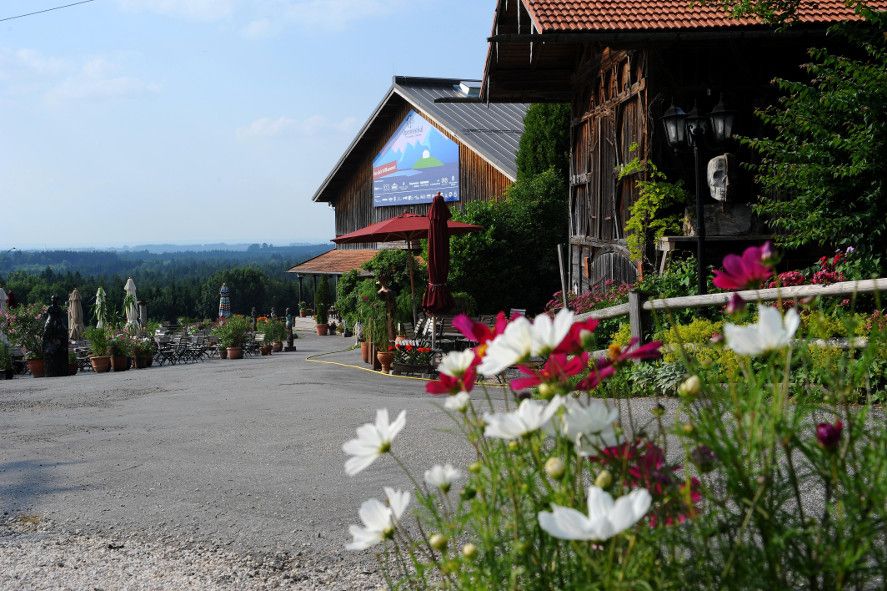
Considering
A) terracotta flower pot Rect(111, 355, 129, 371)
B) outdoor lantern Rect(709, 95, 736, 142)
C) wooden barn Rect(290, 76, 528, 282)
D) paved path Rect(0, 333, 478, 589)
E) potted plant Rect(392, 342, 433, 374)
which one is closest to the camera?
paved path Rect(0, 333, 478, 589)

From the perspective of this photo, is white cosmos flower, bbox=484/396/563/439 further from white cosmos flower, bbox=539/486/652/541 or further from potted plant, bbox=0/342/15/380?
potted plant, bbox=0/342/15/380

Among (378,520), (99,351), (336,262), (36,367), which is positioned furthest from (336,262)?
(378,520)

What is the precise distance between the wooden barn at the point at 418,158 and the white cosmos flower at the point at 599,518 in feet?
79.0

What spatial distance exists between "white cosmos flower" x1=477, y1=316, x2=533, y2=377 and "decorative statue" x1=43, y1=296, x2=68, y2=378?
1878 cm

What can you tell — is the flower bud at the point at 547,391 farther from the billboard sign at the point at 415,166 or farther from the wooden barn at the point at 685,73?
the billboard sign at the point at 415,166

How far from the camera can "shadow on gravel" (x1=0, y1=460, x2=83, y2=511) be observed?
6.19 meters

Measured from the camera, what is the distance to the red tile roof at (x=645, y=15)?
12.1 m

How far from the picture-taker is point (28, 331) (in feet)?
67.0

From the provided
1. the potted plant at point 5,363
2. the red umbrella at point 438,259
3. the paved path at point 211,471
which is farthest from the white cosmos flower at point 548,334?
the potted plant at point 5,363

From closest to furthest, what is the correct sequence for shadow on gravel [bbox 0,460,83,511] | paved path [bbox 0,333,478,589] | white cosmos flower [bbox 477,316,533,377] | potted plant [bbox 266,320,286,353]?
white cosmos flower [bbox 477,316,533,377], paved path [bbox 0,333,478,589], shadow on gravel [bbox 0,460,83,511], potted plant [bbox 266,320,286,353]

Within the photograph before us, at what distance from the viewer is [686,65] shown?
12.8 metres

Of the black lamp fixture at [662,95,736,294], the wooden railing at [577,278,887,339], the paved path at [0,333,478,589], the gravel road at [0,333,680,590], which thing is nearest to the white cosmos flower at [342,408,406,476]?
the gravel road at [0,333,680,590]

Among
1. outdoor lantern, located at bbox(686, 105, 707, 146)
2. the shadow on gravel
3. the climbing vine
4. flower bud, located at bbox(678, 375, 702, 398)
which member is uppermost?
outdoor lantern, located at bbox(686, 105, 707, 146)

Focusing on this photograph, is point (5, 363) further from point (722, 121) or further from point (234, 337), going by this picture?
point (722, 121)
